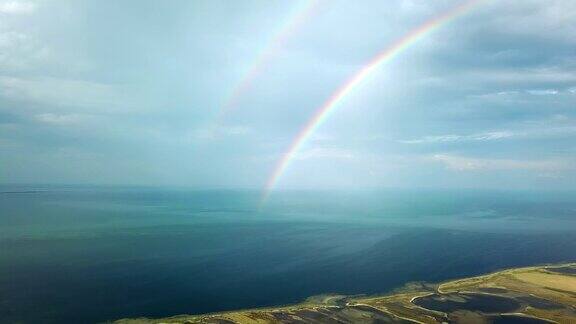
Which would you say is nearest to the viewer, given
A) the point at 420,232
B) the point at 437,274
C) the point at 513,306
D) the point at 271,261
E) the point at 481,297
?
the point at 513,306

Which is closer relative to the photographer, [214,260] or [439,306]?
[439,306]

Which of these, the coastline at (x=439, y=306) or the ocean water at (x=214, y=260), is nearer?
the coastline at (x=439, y=306)

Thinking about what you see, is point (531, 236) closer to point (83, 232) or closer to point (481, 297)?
point (481, 297)

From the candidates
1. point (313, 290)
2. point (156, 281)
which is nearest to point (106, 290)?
point (156, 281)

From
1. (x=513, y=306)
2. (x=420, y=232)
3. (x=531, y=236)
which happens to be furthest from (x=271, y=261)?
(x=531, y=236)

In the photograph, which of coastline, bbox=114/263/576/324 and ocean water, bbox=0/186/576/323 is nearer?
coastline, bbox=114/263/576/324

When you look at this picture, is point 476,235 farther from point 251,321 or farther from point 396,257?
point 251,321

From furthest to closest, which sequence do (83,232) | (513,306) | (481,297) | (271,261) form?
(83,232)
(271,261)
(481,297)
(513,306)

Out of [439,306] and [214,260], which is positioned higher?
[214,260]

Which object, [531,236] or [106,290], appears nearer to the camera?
[106,290]
